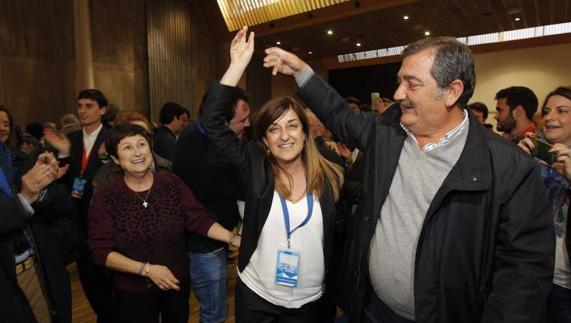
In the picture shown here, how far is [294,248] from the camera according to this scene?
1.65 m

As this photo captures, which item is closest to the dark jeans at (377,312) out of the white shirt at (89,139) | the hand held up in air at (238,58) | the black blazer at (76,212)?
the hand held up in air at (238,58)

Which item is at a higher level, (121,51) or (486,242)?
(121,51)

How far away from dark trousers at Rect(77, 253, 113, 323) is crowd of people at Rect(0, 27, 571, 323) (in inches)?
6.0

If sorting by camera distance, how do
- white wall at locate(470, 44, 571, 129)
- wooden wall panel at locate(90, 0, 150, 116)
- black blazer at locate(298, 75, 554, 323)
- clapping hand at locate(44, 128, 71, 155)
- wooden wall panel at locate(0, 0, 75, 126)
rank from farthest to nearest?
white wall at locate(470, 44, 571, 129) < wooden wall panel at locate(90, 0, 150, 116) < wooden wall panel at locate(0, 0, 75, 126) < clapping hand at locate(44, 128, 71, 155) < black blazer at locate(298, 75, 554, 323)

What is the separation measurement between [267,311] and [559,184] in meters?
1.52

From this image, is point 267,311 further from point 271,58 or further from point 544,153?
point 544,153

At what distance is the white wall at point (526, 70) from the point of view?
10.1m

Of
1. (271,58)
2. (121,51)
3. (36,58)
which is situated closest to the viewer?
(271,58)

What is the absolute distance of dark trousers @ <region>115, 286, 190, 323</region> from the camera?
1.91 m

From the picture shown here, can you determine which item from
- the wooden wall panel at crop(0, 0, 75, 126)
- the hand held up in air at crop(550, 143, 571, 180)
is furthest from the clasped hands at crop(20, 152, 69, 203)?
the wooden wall panel at crop(0, 0, 75, 126)

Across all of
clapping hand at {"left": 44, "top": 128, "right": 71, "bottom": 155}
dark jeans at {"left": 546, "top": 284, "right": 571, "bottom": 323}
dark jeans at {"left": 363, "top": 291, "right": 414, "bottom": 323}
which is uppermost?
clapping hand at {"left": 44, "top": 128, "right": 71, "bottom": 155}

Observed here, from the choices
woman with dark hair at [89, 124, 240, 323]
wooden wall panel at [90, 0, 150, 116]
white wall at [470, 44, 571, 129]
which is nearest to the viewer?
woman with dark hair at [89, 124, 240, 323]

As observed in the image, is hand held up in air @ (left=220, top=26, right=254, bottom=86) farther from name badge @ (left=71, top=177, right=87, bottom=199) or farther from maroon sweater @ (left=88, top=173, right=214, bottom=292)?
name badge @ (left=71, top=177, right=87, bottom=199)

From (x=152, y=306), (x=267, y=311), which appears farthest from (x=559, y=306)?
(x=152, y=306)
